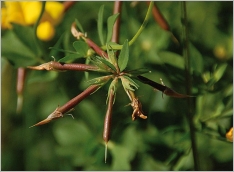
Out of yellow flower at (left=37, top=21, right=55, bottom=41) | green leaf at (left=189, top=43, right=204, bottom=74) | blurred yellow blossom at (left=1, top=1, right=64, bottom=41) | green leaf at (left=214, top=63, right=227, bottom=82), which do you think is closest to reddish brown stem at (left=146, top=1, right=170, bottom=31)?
green leaf at (left=189, top=43, right=204, bottom=74)

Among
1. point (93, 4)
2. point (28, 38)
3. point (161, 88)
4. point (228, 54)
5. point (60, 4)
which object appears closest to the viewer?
point (161, 88)

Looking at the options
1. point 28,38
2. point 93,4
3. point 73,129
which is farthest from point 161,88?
point 93,4

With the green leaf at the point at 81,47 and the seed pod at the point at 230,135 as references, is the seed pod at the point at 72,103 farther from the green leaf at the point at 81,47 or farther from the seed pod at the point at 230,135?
the seed pod at the point at 230,135

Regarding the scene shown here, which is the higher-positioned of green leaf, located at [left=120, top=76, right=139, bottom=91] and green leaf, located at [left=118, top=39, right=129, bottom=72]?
green leaf, located at [left=118, top=39, right=129, bottom=72]

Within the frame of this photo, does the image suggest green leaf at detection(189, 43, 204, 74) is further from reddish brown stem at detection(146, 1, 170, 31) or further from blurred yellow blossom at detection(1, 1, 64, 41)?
blurred yellow blossom at detection(1, 1, 64, 41)

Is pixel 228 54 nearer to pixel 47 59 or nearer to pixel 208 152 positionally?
pixel 208 152

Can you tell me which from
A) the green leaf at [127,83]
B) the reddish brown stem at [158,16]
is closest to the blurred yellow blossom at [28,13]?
the reddish brown stem at [158,16]
